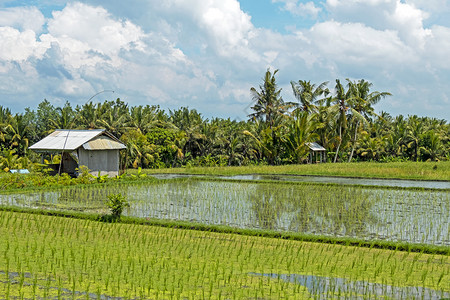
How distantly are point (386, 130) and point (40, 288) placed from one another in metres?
38.6

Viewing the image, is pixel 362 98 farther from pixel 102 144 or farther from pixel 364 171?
pixel 102 144

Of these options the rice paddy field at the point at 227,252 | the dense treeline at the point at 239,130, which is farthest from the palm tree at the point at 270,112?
the rice paddy field at the point at 227,252

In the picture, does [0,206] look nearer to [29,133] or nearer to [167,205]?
[167,205]

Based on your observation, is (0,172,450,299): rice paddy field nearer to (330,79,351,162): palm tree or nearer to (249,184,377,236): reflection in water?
(249,184,377,236): reflection in water

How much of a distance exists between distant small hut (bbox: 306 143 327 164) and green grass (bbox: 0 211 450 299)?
871 inches

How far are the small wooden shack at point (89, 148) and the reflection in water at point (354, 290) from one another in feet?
45.9

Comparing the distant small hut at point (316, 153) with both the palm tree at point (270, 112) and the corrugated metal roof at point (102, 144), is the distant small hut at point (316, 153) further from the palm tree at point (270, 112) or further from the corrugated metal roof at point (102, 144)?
the corrugated metal roof at point (102, 144)

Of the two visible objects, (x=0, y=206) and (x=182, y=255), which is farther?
(x=0, y=206)

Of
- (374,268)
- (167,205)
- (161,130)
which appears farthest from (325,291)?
(161,130)

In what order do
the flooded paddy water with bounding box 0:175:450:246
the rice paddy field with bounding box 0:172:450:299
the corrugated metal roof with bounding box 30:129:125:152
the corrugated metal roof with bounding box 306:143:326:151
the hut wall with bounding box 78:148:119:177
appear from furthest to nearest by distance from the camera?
the corrugated metal roof with bounding box 306:143:326:151 → the hut wall with bounding box 78:148:119:177 → the corrugated metal roof with bounding box 30:129:125:152 → the flooded paddy water with bounding box 0:175:450:246 → the rice paddy field with bounding box 0:172:450:299

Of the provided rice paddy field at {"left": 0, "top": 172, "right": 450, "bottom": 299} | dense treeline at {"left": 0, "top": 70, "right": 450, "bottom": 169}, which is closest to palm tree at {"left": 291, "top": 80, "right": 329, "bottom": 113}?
dense treeline at {"left": 0, "top": 70, "right": 450, "bottom": 169}

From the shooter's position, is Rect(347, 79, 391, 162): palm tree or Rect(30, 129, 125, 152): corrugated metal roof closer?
Rect(30, 129, 125, 152): corrugated metal roof

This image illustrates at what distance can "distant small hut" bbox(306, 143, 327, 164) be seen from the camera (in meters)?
30.4

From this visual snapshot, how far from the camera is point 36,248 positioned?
6754mm
